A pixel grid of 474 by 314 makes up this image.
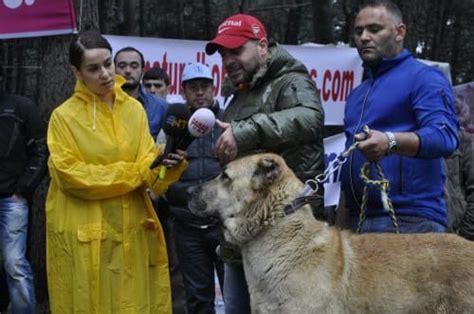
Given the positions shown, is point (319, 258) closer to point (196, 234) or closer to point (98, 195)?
point (98, 195)

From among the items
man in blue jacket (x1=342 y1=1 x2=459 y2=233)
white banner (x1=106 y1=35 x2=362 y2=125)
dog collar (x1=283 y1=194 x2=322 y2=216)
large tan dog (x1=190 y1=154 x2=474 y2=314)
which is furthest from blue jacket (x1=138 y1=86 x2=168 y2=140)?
dog collar (x1=283 y1=194 x2=322 y2=216)

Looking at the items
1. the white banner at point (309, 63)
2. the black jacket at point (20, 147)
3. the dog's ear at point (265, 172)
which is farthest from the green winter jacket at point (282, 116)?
the white banner at point (309, 63)

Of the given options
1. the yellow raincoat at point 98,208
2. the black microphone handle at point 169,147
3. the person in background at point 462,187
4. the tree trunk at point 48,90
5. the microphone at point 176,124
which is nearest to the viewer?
the microphone at point 176,124

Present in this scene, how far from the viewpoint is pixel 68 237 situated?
5.11m

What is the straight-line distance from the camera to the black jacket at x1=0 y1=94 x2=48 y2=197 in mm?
6977

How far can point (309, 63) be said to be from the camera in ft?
33.1

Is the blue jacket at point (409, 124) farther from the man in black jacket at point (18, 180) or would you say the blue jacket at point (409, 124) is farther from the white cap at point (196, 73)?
the man in black jacket at point (18, 180)

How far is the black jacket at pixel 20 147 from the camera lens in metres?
6.98

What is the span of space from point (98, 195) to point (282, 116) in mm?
1578

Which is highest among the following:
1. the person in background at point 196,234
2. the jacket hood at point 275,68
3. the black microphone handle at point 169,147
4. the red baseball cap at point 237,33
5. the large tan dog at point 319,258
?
the red baseball cap at point 237,33

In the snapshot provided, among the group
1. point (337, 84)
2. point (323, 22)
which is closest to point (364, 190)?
point (337, 84)

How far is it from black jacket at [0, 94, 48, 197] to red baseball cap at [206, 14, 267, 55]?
3.13 metres

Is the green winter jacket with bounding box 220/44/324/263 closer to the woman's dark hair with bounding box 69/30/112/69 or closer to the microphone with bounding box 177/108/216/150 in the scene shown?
the microphone with bounding box 177/108/216/150

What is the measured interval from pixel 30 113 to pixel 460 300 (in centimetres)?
479
